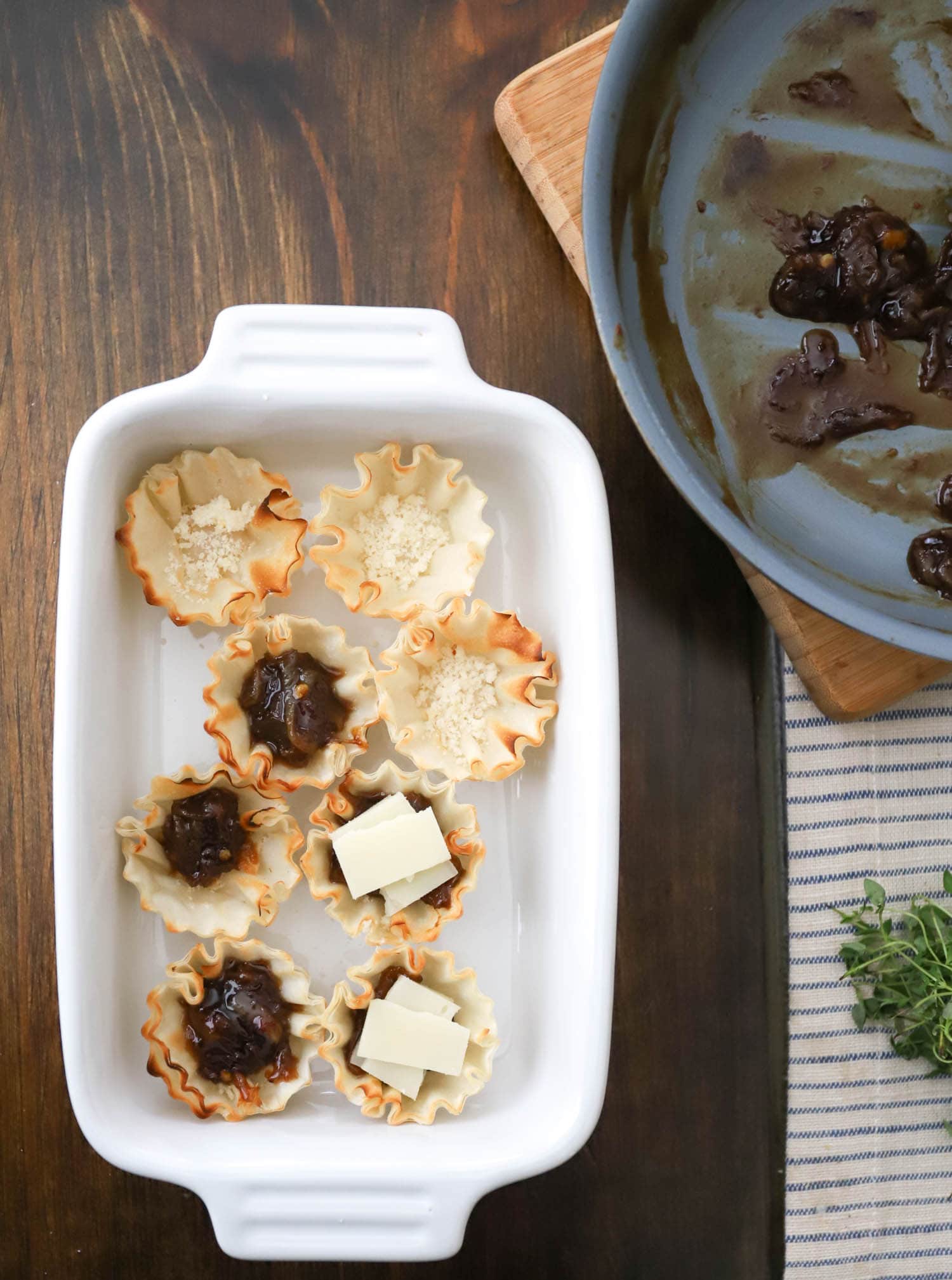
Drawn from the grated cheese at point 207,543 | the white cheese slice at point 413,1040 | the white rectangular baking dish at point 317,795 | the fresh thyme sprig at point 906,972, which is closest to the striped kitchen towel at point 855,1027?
the fresh thyme sprig at point 906,972

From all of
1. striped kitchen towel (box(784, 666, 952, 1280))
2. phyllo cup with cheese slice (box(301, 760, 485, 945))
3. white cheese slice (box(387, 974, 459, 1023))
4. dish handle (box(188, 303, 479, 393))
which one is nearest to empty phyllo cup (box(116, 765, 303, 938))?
phyllo cup with cheese slice (box(301, 760, 485, 945))

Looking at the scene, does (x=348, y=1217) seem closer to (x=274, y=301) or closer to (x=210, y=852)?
(x=210, y=852)

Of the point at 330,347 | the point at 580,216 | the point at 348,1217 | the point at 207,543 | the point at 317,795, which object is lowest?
the point at 348,1217

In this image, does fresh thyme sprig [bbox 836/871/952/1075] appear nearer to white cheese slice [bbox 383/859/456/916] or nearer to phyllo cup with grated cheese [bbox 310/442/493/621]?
white cheese slice [bbox 383/859/456/916]

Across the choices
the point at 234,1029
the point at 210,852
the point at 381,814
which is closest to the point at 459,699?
the point at 381,814

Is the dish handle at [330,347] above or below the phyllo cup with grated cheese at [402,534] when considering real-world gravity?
above

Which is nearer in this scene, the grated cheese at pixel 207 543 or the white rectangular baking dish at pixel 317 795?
the white rectangular baking dish at pixel 317 795

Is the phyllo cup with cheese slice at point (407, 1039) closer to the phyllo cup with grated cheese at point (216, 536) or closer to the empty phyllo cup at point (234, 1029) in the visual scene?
the empty phyllo cup at point (234, 1029)
